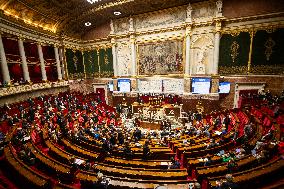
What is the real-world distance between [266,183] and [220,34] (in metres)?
14.6

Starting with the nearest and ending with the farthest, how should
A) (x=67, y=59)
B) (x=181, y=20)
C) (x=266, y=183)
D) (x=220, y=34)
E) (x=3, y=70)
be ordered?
(x=266, y=183) < (x=3, y=70) < (x=220, y=34) < (x=181, y=20) < (x=67, y=59)


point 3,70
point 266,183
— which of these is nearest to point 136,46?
point 3,70

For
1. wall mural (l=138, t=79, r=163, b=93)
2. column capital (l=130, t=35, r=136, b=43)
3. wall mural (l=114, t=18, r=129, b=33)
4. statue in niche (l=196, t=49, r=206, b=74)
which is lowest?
wall mural (l=138, t=79, r=163, b=93)

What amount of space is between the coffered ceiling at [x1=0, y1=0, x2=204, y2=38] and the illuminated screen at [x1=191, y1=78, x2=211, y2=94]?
26.2ft

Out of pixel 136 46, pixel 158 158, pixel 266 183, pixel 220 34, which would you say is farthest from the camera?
pixel 136 46

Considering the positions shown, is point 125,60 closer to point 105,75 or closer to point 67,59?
point 105,75

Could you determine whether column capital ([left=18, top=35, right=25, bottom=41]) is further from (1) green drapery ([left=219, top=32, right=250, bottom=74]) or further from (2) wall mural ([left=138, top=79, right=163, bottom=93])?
(1) green drapery ([left=219, top=32, right=250, bottom=74])

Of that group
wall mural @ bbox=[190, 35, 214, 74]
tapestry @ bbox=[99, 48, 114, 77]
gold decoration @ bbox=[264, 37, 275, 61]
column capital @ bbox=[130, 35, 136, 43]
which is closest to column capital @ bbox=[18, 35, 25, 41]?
tapestry @ bbox=[99, 48, 114, 77]

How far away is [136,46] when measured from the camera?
2019 cm

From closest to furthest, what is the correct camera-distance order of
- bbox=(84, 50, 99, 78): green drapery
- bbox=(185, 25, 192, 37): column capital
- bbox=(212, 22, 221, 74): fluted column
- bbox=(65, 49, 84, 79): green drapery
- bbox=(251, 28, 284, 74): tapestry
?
1. bbox=(251, 28, 284, 74): tapestry
2. bbox=(212, 22, 221, 74): fluted column
3. bbox=(185, 25, 192, 37): column capital
4. bbox=(65, 49, 84, 79): green drapery
5. bbox=(84, 50, 99, 78): green drapery

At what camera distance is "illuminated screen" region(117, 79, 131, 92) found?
2109 cm

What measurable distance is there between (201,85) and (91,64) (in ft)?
50.0

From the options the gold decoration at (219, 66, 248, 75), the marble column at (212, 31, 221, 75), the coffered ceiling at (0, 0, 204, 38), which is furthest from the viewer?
the marble column at (212, 31, 221, 75)

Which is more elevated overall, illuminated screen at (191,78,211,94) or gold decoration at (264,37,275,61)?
gold decoration at (264,37,275,61)
